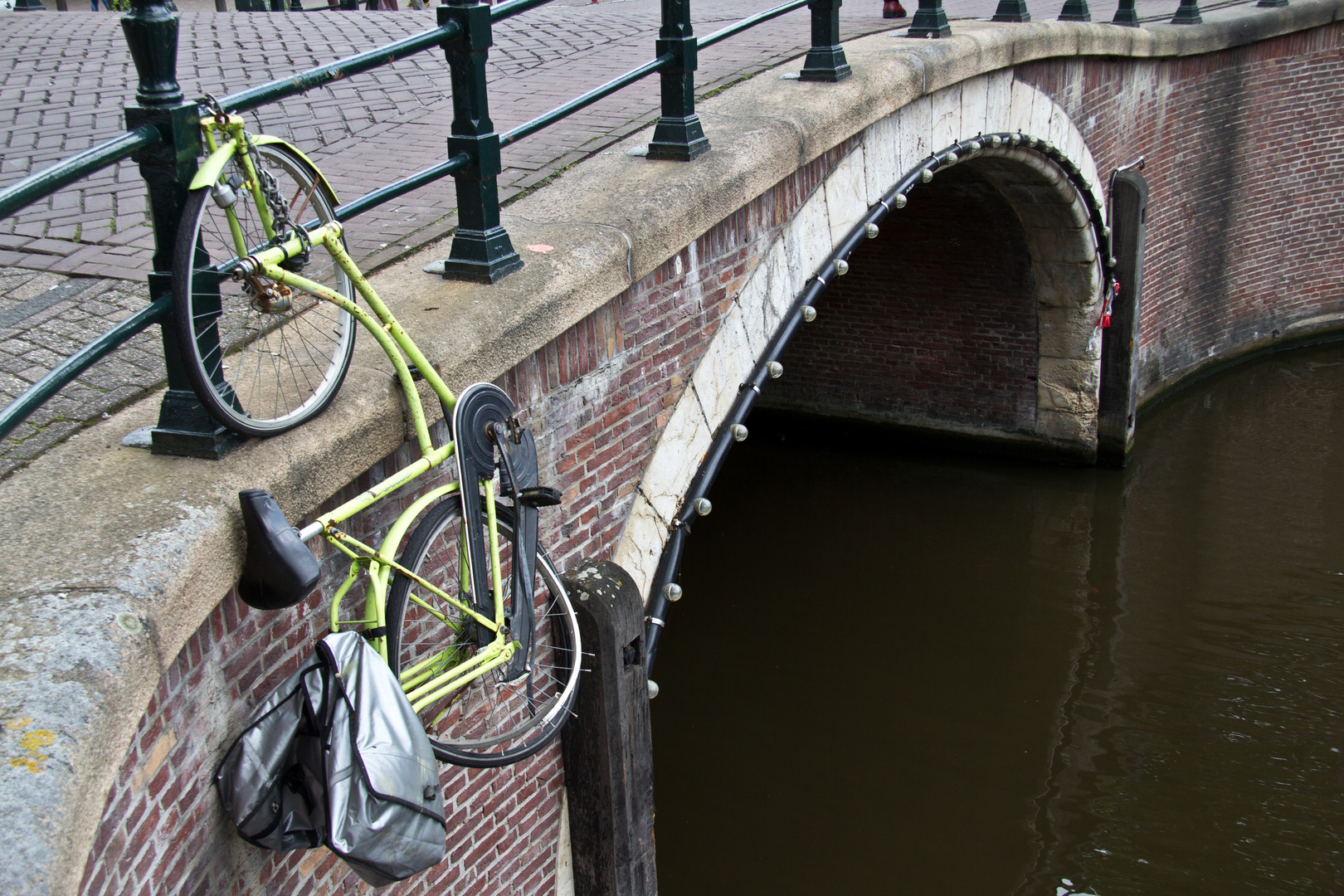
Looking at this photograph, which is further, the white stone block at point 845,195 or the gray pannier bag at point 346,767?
the white stone block at point 845,195

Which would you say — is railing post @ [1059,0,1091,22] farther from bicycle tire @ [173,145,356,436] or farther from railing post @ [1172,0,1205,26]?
bicycle tire @ [173,145,356,436]

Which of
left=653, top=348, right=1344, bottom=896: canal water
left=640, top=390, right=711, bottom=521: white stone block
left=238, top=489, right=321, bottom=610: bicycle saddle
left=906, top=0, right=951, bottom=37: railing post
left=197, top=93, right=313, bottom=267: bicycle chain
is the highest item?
left=906, top=0, right=951, bottom=37: railing post

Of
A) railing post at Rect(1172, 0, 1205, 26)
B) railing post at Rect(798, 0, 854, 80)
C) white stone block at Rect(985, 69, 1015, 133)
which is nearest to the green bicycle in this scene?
railing post at Rect(798, 0, 854, 80)

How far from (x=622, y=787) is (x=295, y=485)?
6.25ft

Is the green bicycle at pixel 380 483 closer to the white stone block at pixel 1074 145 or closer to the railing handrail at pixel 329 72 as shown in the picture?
the railing handrail at pixel 329 72

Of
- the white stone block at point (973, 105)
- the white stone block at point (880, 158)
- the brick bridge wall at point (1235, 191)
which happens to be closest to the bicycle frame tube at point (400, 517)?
the white stone block at point (880, 158)

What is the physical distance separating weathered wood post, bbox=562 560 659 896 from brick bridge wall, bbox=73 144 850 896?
0.11 metres

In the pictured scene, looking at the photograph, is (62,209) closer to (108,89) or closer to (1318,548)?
(108,89)

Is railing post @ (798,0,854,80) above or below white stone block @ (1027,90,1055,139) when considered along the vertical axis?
above

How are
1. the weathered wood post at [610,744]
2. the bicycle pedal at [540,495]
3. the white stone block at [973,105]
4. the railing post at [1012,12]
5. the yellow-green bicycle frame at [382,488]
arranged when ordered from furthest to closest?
the railing post at [1012,12] < the white stone block at [973,105] < the weathered wood post at [610,744] < the bicycle pedal at [540,495] < the yellow-green bicycle frame at [382,488]

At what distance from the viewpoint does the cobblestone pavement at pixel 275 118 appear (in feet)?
11.9

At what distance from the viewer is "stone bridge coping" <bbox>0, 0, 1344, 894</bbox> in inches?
76.0

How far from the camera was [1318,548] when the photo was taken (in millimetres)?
8414

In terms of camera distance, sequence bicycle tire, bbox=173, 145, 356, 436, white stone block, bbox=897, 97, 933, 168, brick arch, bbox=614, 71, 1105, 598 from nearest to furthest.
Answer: bicycle tire, bbox=173, 145, 356, 436 < brick arch, bbox=614, 71, 1105, 598 < white stone block, bbox=897, 97, 933, 168
